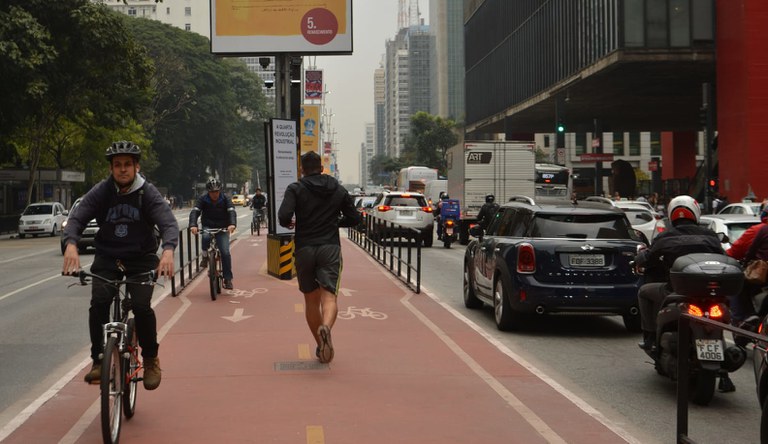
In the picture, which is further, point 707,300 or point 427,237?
point 427,237

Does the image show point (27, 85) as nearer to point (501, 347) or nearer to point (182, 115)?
point (501, 347)

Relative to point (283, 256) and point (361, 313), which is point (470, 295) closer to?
point (361, 313)

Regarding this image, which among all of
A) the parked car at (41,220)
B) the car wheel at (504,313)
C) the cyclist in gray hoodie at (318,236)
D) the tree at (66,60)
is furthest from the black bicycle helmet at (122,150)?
the parked car at (41,220)

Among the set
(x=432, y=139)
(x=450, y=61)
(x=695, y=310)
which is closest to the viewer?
(x=695, y=310)

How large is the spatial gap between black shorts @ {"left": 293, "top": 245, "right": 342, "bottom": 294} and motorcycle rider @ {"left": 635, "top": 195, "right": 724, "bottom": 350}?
2666 millimetres

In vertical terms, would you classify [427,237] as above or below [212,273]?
below

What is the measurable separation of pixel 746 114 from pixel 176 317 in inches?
1147

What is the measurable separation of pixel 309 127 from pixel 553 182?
44.5 ft

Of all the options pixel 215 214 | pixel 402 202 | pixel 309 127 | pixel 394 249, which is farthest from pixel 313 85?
pixel 215 214

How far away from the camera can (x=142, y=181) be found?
21.2 ft

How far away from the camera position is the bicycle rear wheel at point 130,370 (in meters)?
6.30

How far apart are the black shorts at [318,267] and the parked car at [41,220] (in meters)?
34.6

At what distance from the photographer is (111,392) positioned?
19.2 feet

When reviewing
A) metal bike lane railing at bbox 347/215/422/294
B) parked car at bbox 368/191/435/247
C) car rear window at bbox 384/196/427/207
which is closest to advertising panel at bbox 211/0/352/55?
metal bike lane railing at bbox 347/215/422/294
